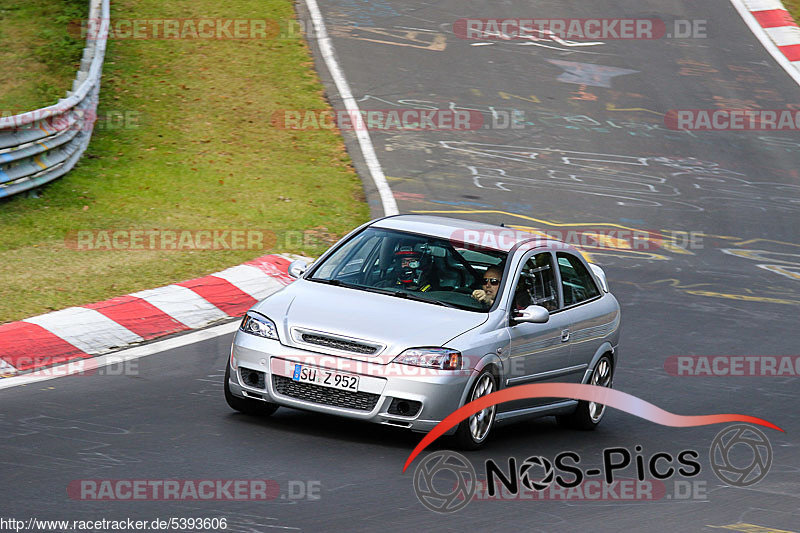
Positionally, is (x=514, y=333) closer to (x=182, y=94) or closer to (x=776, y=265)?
(x=776, y=265)

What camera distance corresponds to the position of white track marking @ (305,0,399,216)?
18.0 metres

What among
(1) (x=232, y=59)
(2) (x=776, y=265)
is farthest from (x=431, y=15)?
(2) (x=776, y=265)

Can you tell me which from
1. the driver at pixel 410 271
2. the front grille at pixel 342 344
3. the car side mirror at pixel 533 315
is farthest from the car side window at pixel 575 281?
the front grille at pixel 342 344

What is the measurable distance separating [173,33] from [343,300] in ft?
55.9

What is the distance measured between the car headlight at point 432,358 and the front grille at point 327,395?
1.04 ft

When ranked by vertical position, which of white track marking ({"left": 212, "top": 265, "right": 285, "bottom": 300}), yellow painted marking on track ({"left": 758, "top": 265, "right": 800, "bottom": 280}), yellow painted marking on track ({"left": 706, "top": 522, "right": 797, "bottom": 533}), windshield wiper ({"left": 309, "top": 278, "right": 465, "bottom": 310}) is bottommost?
yellow painted marking on track ({"left": 758, "top": 265, "right": 800, "bottom": 280})

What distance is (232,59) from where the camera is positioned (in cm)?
2331

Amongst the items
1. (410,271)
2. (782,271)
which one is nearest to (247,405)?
(410,271)

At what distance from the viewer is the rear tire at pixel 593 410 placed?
977 cm

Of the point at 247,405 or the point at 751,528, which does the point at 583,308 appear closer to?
the point at 247,405

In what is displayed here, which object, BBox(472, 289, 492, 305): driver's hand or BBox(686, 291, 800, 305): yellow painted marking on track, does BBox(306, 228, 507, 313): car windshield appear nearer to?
BBox(472, 289, 492, 305): driver's hand

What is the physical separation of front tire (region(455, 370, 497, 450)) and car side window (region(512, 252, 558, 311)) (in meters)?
0.78

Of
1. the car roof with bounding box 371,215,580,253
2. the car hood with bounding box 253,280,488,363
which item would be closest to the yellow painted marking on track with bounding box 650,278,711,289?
the car roof with bounding box 371,215,580,253

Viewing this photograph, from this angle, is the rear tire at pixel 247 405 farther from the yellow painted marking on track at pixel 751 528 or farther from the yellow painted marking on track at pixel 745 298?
the yellow painted marking on track at pixel 745 298
